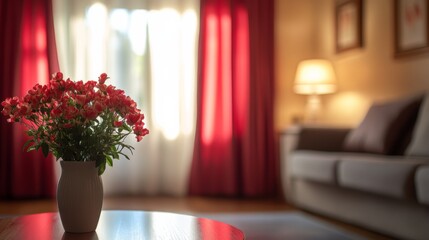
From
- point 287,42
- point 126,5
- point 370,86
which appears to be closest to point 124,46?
point 126,5

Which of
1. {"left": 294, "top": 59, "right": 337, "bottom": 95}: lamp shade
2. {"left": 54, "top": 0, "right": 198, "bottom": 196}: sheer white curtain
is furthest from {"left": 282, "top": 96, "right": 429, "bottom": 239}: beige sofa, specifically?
{"left": 54, "top": 0, "right": 198, "bottom": 196}: sheer white curtain

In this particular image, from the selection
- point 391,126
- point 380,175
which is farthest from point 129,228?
point 391,126

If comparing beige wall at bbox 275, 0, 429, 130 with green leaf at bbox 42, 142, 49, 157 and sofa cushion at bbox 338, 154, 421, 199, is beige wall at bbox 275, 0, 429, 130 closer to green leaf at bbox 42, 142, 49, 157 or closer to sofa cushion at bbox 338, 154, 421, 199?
sofa cushion at bbox 338, 154, 421, 199

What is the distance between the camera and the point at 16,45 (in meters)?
5.09

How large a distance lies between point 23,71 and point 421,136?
3.42 meters

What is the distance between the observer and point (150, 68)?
17.9ft

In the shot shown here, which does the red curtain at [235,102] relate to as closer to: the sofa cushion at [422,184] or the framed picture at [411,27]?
the framed picture at [411,27]

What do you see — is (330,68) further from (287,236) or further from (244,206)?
(287,236)

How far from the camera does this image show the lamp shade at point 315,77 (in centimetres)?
521

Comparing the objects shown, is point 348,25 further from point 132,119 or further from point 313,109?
point 132,119

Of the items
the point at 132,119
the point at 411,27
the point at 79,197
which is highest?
the point at 411,27

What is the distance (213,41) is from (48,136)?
3.74 meters

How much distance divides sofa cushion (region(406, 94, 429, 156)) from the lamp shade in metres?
1.56

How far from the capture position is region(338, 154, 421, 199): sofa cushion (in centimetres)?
293
